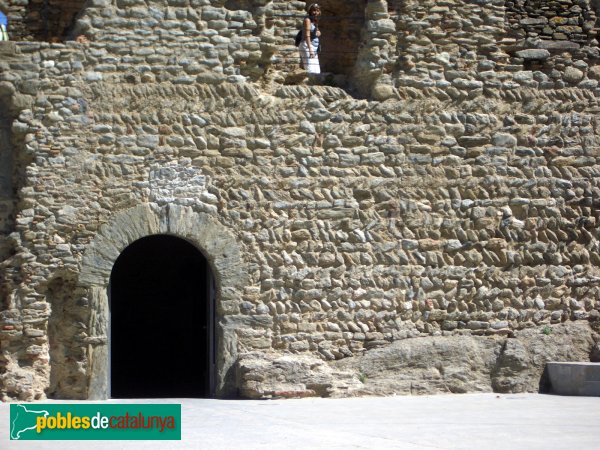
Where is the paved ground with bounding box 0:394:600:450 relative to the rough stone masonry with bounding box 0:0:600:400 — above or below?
below

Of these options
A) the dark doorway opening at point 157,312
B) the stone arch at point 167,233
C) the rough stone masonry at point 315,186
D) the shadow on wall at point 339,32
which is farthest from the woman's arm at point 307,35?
the dark doorway opening at point 157,312

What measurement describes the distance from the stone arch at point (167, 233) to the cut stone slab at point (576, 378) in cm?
364

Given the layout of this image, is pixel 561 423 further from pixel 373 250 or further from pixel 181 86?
pixel 181 86

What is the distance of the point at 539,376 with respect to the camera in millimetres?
13219

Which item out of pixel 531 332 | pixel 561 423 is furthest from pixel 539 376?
pixel 561 423

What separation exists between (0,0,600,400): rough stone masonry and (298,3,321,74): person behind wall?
0.63 ft

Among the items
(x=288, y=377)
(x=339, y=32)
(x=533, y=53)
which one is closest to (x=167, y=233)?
(x=288, y=377)

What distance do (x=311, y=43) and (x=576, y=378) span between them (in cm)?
476

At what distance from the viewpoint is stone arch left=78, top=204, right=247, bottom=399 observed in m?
12.1

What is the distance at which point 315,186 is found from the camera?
42.0ft

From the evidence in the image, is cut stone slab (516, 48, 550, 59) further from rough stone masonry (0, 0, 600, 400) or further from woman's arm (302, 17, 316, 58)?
woman's arm (302, 17, 316, 58)

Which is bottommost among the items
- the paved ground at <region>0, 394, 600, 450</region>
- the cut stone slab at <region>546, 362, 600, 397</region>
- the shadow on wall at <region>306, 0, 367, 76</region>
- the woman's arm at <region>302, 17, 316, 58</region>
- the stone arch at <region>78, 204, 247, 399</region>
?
the paved ground at <region>0, 394, 600, 450</region>

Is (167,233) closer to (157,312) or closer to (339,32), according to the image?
(339,32)

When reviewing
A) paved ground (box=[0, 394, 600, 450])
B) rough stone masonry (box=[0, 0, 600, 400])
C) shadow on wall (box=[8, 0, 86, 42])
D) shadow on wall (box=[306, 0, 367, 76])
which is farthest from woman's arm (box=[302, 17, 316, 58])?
paved ground (box=[0, 394, 600, 450])
